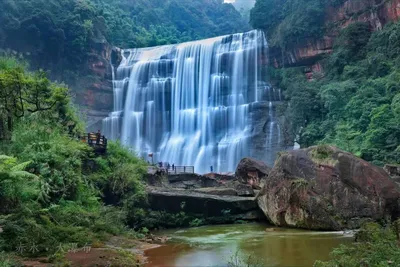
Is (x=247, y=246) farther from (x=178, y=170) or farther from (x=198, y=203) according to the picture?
(x=178, y=170)

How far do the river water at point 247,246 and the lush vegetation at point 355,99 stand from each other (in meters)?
12.6

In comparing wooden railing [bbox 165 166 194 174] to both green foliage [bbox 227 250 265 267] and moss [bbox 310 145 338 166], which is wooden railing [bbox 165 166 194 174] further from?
green foliage [bbox 227 250 265 267]

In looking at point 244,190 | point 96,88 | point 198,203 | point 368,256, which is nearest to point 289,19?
point 96,88

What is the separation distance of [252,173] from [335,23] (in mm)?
22470

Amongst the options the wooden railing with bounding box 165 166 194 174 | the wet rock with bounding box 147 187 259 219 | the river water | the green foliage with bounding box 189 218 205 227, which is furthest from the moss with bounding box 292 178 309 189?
the wooden railing with bounding box 165 166 194 174

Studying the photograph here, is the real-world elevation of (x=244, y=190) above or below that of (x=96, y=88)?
below

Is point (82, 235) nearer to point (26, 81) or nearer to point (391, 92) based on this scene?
point (26, 81)

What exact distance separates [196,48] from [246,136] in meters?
12.8

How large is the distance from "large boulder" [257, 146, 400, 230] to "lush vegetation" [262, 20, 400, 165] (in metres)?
9.04

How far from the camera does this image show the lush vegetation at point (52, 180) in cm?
977

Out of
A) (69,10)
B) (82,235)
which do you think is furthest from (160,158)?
(82,235)

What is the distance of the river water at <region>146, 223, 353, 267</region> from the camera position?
9.92 metres

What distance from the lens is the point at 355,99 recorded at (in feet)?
95.7

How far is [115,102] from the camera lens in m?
45.6
